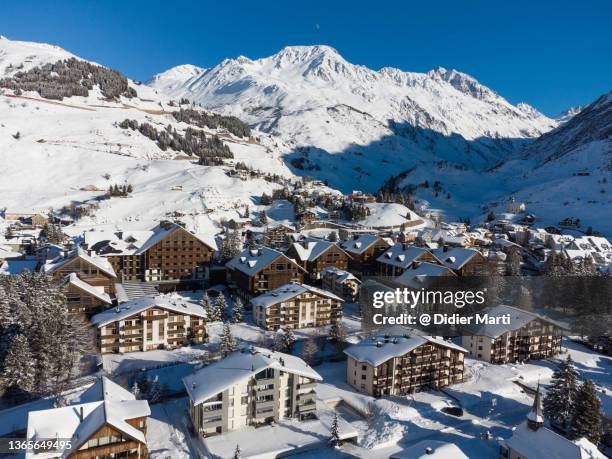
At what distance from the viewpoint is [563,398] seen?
1355 inches

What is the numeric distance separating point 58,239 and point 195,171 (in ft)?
190

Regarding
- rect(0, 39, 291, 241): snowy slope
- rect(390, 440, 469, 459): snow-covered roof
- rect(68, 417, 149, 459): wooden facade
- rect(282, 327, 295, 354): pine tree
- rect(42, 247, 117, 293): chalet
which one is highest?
rect(0, 39, 291, 241): snowy slope

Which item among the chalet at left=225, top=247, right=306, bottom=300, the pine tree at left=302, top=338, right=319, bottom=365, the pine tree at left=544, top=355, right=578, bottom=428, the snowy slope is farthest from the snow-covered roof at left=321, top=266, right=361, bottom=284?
the snowy slope

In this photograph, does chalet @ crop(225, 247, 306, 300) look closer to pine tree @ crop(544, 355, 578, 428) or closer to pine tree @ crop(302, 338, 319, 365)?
pine tree @ crop(302, 338, 319, 365)

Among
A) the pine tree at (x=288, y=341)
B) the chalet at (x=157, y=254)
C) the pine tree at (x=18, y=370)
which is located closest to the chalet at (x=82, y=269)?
the chalet at (x=157, y=254)

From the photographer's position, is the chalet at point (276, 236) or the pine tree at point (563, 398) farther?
the chalet at point (276, 236)

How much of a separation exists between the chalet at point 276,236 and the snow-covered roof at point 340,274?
59.8 feet

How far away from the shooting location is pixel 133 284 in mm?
63500

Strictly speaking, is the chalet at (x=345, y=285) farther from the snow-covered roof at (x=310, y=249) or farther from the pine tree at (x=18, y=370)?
the pine tree at (x=18, y=370)

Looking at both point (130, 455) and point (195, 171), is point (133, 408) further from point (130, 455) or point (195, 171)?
point (195, 171)

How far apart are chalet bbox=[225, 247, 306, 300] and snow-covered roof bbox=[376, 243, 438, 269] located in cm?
1376

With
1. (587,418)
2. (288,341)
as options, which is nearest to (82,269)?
(288,341)

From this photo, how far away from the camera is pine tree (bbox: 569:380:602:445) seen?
103 feet

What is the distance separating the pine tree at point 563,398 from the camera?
34094 millimetres
